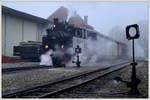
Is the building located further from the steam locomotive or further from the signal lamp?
the signal lamp

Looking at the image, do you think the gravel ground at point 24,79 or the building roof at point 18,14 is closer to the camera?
the gravel ground at point 24,79

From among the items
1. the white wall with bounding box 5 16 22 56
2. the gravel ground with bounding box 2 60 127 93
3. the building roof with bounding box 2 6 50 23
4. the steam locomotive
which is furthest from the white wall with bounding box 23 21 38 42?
the gravel ground with bounding box 2 60 127 93

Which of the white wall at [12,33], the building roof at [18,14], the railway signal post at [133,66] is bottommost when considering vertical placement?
the railway signal post at [133,66]

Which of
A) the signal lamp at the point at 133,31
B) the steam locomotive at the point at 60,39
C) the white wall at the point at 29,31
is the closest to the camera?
the signal lamp at the point at 133,31

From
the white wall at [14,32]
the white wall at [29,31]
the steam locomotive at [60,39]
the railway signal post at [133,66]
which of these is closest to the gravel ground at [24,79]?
the railway signal post at [133,66]

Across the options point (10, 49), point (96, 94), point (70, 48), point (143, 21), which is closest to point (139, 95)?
point (96, 94)

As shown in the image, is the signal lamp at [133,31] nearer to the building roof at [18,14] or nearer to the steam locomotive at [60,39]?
the steam locomotive at [60,39]

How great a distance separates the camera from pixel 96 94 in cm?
507

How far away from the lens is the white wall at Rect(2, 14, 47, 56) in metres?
17.8

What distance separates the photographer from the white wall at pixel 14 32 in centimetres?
1780

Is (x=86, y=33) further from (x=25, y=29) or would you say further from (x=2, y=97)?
(x=2, y=97)

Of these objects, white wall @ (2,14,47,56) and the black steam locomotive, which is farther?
white wall @ (2,14,47,56)

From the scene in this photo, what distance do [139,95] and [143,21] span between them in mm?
26696

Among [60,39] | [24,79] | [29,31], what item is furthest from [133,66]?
[29,31]
